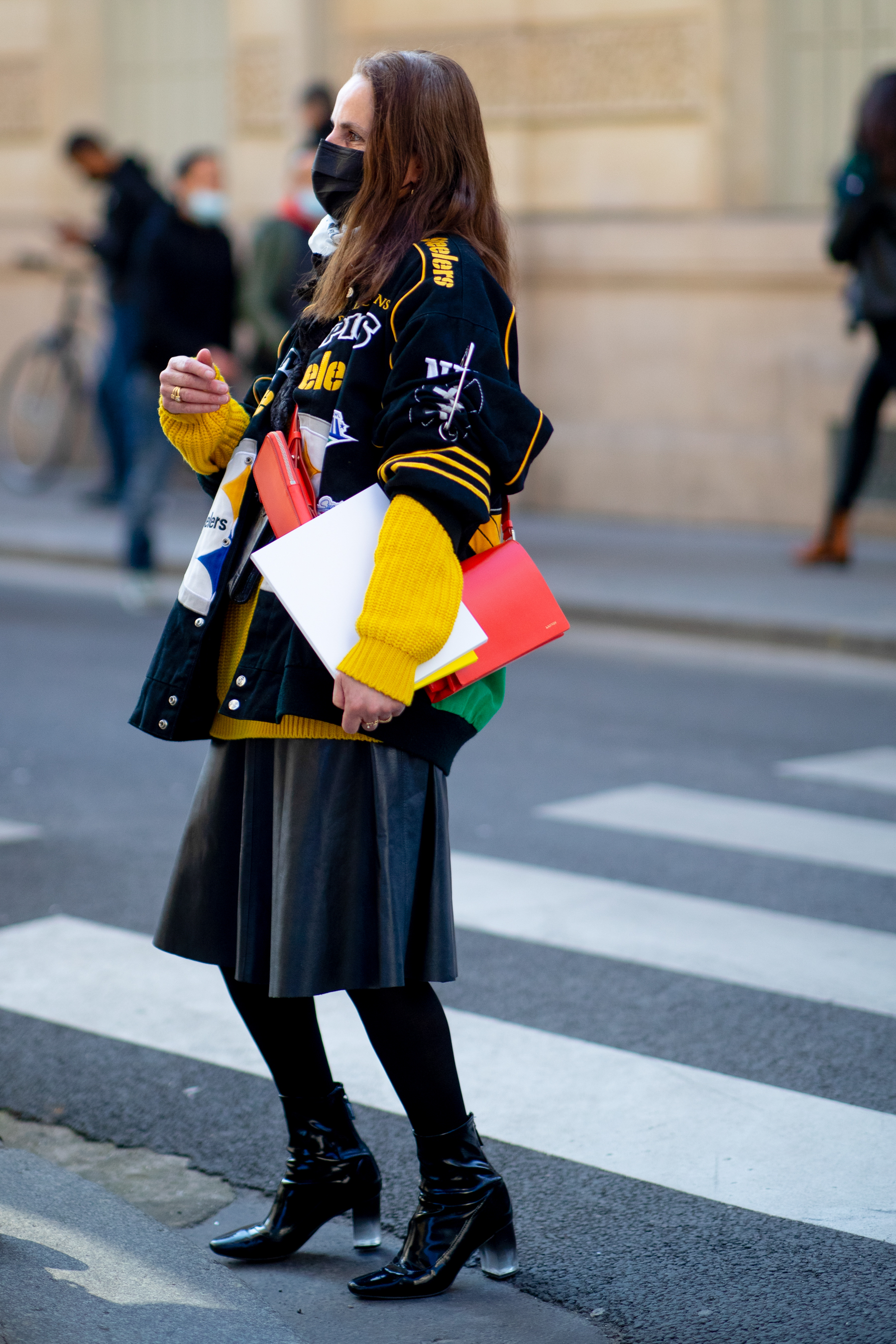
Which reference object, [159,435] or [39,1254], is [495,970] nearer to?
[39,1254]

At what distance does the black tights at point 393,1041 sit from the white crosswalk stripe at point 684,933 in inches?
60.1

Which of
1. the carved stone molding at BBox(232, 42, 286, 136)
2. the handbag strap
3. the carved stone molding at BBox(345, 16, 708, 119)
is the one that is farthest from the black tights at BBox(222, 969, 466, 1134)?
the carved stone molding at BBox(232, 42, 286, 136)

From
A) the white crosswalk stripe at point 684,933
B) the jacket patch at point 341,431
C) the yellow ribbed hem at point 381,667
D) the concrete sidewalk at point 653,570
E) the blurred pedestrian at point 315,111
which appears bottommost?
the concrete sidewalk at point 653,570

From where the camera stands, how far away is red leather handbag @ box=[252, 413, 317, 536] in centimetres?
273

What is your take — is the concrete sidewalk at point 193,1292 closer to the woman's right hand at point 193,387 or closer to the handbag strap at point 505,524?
the handbag strap at point 505,524

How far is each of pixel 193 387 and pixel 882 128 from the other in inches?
280

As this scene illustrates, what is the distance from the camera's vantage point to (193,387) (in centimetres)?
290

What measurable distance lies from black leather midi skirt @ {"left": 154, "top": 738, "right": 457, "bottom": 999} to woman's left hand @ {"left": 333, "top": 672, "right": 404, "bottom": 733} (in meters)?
0.11

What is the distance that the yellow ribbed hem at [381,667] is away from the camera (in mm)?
2611

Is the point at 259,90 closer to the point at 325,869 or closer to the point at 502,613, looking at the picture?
the point at 502,613

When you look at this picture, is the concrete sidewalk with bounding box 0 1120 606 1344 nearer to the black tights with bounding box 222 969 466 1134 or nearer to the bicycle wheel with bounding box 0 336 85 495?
the black tights with bounding box 222 969 466 1134

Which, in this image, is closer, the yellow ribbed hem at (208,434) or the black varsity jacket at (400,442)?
the black varsity jacket at (400,442)

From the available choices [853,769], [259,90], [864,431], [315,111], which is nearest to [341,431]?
[853,769]

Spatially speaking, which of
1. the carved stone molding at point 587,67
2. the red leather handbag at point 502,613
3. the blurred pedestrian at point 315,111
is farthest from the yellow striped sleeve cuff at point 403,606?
the carved stone molding at point 587,67
